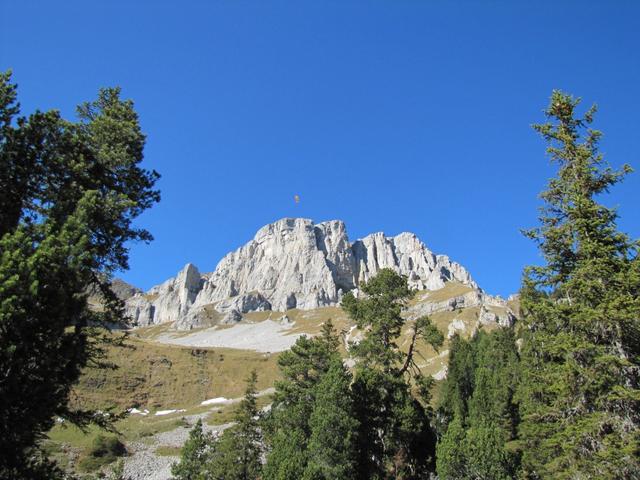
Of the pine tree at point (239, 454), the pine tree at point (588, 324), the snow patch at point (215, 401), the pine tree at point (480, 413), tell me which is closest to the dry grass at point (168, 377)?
the snow patch at point (215, 401)

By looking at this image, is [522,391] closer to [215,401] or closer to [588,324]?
[588,324]

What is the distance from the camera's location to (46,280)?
11.6 m

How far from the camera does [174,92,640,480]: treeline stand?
609 inches

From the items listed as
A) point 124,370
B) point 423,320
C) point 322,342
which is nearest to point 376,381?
point 423,320

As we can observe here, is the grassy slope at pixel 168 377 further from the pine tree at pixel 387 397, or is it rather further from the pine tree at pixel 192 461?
the pine tree at pixel 387 397

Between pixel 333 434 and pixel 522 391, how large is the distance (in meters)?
12.9

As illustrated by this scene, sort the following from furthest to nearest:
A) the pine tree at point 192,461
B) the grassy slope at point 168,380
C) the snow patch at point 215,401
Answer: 1. the snow patch at point 215,401
2. the grassy slope at point 168,380
3. the pine tree at point 192,461

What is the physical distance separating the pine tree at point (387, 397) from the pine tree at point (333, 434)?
2406 mm

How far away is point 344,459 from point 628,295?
19.6 meters

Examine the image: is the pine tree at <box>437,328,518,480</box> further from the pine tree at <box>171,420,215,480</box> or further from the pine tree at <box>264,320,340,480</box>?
the pine tree at <box>171,420,215,480</box>

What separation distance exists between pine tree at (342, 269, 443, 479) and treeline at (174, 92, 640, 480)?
96 millimetres

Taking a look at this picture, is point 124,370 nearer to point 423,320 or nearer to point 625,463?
point 423,320

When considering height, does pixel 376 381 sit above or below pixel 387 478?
above

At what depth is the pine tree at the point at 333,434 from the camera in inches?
1083
